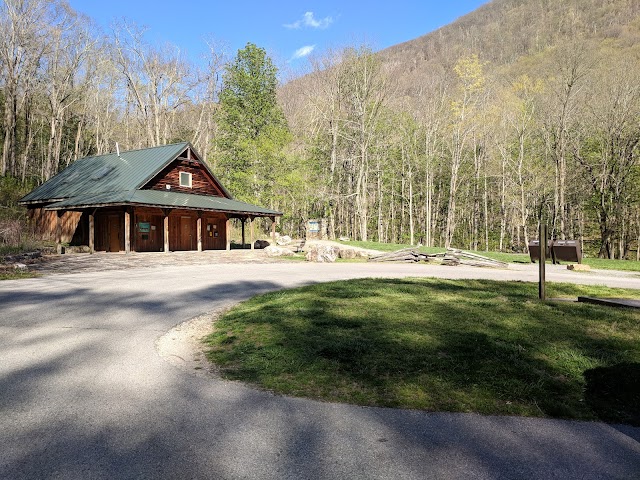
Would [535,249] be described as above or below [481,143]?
below

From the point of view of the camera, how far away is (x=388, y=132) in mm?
42656

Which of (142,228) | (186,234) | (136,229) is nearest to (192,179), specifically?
(186,234)

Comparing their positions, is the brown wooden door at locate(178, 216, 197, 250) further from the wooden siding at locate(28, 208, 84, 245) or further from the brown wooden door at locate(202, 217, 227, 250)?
the wooden siding at locate(28, 208, 84, 245)

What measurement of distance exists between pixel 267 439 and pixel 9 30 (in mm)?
46104

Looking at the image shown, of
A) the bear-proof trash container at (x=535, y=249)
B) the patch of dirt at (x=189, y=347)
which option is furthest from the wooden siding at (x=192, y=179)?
the bear-proof trash container at (x=535, y=249)

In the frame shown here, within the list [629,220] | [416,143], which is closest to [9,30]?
[416,143]

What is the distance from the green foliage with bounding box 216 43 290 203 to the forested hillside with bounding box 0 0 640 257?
19 centimetres

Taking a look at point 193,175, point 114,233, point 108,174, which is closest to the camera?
point 114,233

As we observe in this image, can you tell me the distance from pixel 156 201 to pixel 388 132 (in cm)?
2733

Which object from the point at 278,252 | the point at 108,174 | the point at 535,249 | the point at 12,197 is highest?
the point at 108,174

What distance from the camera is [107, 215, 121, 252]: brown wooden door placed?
87.6 feet

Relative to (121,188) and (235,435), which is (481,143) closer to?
(121,188)

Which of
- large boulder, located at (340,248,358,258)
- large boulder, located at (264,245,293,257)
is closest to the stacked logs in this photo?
large boulder, located at (340,248,358,258)

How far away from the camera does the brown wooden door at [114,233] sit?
26.7 m
